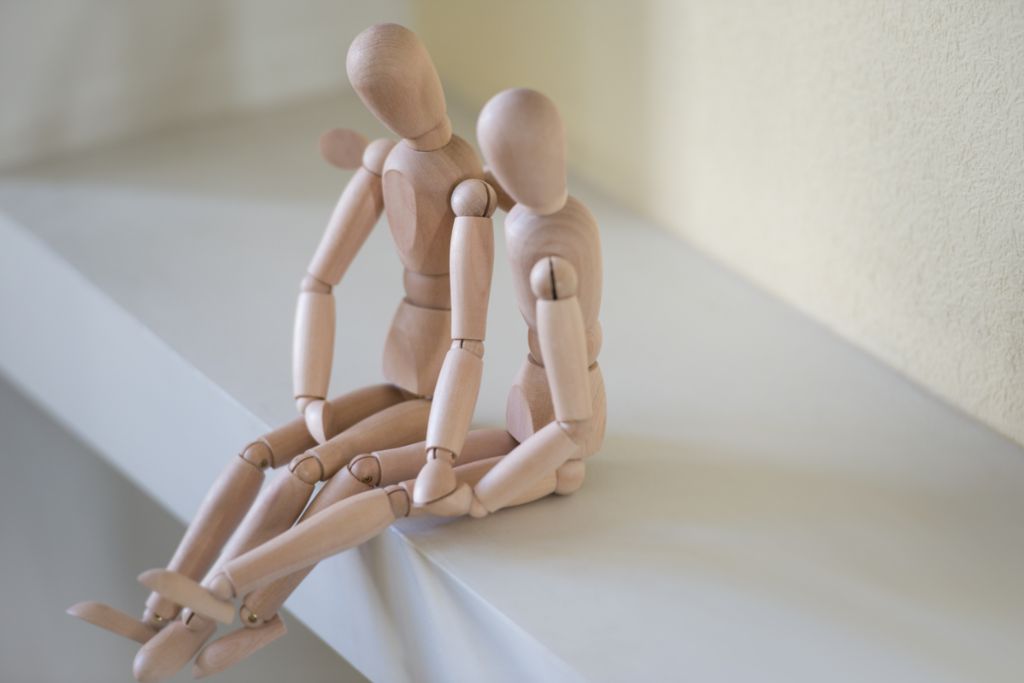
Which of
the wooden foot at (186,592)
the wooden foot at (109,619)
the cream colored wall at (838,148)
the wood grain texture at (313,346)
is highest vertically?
the cream colored wall at (838,148)

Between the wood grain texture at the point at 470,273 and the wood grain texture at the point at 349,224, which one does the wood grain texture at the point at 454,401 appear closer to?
the wood grain texture at the point at 470,273

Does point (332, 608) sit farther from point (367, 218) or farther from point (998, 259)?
point (998, 259)

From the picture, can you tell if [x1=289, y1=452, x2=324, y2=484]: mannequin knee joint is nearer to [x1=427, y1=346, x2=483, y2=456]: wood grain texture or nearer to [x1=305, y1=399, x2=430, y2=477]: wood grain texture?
[x1=305, y1=399, x2=430, y2=477]: wood grain texture

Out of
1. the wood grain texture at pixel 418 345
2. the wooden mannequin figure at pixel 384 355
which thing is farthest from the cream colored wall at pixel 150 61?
→ the wood grain texture at pixel 418 345

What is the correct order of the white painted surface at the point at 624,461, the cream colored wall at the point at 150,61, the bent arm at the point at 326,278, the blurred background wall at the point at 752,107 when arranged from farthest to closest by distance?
the cream colored wall at the point at 150,61
the blurred background wall at the point at 752,107
the bent arm at the point at 326,278
the white painted surface at the point at 624,461

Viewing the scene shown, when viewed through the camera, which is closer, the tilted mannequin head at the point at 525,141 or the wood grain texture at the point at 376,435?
the tilted mannequin head at the point at 525,141

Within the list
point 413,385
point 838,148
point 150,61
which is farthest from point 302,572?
point 150,61

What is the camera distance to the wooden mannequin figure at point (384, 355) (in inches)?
38.7

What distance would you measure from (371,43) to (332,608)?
0.51m

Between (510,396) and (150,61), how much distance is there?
3.12 feet

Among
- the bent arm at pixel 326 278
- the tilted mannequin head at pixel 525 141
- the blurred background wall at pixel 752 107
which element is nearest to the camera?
the tilted mannequin head at pixel 525 141

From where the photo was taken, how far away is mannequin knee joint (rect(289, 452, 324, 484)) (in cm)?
106

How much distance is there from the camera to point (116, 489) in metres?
1.79

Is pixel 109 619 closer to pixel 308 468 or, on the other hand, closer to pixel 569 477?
pixel 308 468
